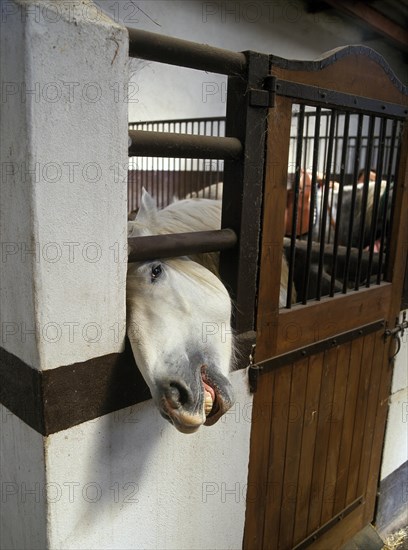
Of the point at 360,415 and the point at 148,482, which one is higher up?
the point at 148,482

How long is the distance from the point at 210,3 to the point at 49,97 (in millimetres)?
4798

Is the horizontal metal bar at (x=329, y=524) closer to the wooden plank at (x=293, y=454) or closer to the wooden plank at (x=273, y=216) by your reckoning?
the wooden plank at (x=293, y=454)

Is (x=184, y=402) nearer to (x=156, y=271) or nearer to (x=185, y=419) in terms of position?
(x=185, y=419)

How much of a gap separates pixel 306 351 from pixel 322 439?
0.38m

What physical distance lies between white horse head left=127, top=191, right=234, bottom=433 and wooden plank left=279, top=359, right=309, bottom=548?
0.49 m

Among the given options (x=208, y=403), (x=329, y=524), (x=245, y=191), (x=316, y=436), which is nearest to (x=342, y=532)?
(x=329, y=524)

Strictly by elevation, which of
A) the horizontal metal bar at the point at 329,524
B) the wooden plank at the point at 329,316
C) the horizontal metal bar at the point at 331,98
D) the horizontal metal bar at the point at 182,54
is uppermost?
the horizontal metal bar at the point at 182,54

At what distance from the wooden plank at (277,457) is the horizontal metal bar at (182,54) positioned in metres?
0.80

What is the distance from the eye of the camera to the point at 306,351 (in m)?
1.38

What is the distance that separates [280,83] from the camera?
1107mm

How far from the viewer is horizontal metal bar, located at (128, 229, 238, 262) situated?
0.93m

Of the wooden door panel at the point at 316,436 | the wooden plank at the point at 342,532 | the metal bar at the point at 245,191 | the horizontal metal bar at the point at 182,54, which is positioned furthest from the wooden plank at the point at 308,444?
the horizontal metal bar at the point at 182,54

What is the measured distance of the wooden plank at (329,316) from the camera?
51.5 inches

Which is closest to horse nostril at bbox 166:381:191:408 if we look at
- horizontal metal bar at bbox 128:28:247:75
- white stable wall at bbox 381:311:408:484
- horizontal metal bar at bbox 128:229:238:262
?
horizontal metal bar at bbox 128:229:238:262
